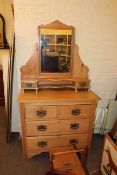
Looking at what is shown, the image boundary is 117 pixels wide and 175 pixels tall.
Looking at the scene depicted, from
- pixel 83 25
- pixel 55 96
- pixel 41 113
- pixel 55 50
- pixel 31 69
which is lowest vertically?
pixel 41 113

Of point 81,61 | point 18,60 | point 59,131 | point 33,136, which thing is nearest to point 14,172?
Answer: point 33,136

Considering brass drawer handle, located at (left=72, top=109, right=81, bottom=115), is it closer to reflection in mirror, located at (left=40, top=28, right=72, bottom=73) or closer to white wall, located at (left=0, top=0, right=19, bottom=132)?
reflection in mirror, located at (left=40, top=28, right=72, bottom=73)

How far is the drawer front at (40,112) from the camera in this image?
1882 millimetres

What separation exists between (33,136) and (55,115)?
37 centimetres

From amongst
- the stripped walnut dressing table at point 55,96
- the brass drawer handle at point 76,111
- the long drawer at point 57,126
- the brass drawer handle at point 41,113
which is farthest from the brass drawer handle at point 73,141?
the brass drawer handle at point 41,113

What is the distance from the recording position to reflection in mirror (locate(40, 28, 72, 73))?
6.75 ft

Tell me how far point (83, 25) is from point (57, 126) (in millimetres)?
1284

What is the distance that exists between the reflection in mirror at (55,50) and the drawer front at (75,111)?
1.66 feet

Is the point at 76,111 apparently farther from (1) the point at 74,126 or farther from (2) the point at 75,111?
(1) the point at 74,126

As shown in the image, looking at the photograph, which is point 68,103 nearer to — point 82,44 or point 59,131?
point 59,131

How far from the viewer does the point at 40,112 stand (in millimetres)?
1902

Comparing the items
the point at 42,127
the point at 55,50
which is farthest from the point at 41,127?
the point at 55,50

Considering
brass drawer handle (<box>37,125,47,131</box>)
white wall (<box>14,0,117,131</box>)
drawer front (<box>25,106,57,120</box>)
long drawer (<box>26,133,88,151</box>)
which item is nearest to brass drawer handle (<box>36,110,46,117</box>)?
drawer front (<box>25,106,57,120</box>)

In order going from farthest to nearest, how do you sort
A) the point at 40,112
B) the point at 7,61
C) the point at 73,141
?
1. the point at 7,61
2. the point at 73,141
3. the point at 40,112
